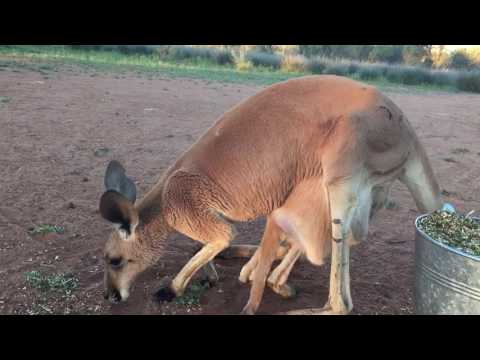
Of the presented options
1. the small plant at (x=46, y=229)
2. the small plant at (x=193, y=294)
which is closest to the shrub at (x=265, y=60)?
the small plant at (x=46, y=229)

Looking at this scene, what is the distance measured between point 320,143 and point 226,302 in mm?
1312

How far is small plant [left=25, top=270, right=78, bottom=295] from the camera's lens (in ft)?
10.5

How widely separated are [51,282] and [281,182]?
1.77 m

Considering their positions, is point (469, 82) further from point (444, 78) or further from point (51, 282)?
point (51, 282)

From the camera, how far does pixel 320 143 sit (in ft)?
10.0

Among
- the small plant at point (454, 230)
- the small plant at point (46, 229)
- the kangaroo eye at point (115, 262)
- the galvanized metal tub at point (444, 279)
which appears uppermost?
the small plant at point (454, 230)

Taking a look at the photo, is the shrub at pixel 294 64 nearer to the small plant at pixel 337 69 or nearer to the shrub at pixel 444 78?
the small plant at pixel 337 69

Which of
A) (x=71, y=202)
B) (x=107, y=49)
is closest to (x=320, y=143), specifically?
(x=71, y=202)

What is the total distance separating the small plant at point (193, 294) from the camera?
3230 millimetres

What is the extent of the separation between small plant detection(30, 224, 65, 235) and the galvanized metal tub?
2907 mm

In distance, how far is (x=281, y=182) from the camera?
10.6 ft

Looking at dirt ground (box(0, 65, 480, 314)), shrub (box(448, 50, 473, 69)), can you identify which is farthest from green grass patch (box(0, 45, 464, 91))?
dirt ground (box(0, 65, 480, 314))

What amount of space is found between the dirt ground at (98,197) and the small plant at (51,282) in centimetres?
4

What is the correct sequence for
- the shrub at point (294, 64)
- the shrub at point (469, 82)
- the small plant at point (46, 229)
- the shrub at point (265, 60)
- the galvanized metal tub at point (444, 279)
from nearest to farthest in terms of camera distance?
1. the galvanized metal tub at point (444, 279)
2. the small plant at point (46, 229)
3. the shrub at point (469, 82)
4. the shrub at point (294, 64)
5. the shrub at point (265, 60)
